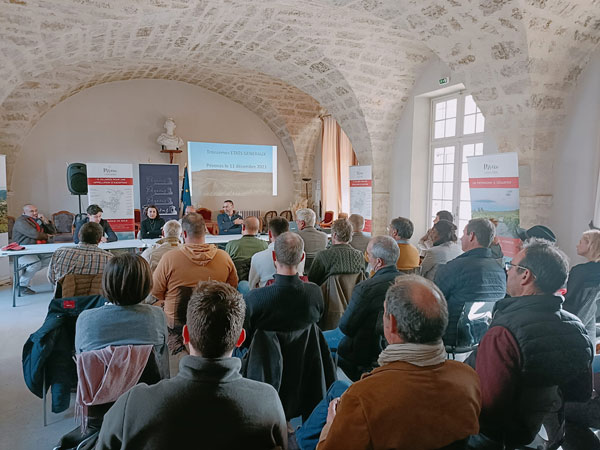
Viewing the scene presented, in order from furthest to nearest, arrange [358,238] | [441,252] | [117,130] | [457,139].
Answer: [117,130] → [457,139] → [358,238] → [441,252]

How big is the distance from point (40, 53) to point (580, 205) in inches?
258

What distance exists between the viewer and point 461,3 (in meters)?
3.83

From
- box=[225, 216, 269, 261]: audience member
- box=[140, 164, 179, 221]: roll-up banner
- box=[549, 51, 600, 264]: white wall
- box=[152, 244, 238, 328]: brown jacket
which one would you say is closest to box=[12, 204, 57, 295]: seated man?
box=[140, 164, 179, 221]: roll-up banner

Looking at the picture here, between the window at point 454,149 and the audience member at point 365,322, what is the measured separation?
4.24 metres

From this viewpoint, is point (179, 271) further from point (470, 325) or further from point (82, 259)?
point (470, 325)

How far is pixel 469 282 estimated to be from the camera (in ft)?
8.77

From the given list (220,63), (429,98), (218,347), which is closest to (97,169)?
(220,63)

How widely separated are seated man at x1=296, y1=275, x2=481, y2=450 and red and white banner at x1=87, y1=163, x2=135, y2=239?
20.7 ft

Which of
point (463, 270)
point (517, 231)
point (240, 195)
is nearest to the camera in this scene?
point (463, 270)

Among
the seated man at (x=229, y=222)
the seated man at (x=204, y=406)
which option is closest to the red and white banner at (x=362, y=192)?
the seated man at (x=229, y=222)

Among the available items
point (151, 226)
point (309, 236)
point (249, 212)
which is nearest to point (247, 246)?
point (309, 236)

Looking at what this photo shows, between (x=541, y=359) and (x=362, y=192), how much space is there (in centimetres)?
583

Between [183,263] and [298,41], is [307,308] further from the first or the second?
[298,41]

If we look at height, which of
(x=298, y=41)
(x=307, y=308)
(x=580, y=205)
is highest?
(x=298, y=41)
